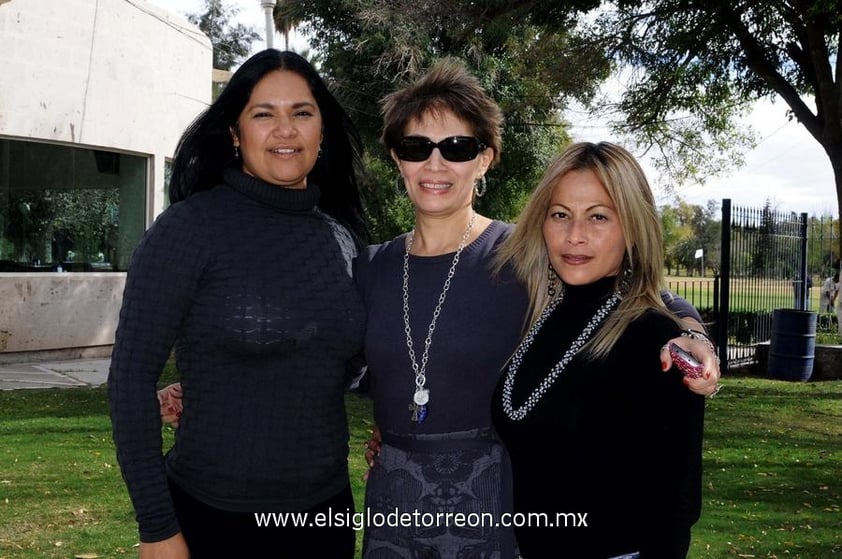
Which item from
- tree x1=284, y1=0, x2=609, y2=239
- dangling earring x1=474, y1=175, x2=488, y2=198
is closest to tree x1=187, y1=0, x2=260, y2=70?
tree x1=284, y1=0, x2=609, y2=239

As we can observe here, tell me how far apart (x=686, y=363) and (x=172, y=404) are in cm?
160

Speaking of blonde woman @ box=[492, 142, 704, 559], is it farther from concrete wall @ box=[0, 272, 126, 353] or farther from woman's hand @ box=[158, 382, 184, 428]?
concrete wall @ box=[0, 272, 126, 353]

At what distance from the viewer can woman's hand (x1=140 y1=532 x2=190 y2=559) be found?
2.35 m

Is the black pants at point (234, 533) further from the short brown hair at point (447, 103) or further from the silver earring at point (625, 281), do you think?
the short brown hair at point (447, 103)

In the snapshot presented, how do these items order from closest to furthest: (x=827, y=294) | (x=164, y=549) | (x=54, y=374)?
(x=164, y=549), (x=54, y=374), (x=827, y=294)

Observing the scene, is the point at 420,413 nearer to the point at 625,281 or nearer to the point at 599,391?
the point at 599,391

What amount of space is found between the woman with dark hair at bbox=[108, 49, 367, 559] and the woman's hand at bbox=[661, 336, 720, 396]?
971 mm

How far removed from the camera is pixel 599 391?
2.25m

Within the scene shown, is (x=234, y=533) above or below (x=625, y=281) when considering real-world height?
below

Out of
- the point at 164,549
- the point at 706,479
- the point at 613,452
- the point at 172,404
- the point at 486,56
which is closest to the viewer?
the point at 613,452

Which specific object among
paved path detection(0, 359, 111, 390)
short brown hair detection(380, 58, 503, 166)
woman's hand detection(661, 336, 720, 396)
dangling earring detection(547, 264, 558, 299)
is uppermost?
short brown hair detection(380, 58, 503, 166)

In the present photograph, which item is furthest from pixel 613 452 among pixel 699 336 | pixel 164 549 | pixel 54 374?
pixel 54 374

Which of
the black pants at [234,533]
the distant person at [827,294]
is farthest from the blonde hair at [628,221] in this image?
the distant person at [827,294]

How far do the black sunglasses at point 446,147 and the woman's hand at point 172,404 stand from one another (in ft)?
3.51
